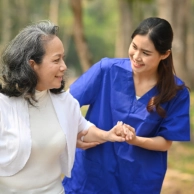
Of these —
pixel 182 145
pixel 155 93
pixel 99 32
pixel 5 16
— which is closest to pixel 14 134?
pixel 155 93

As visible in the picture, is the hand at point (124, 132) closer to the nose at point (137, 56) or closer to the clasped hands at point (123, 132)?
the clasped hands at point (123, 132)

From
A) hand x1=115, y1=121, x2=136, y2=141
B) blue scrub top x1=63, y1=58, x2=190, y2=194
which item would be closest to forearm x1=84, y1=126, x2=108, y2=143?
hand x1=115, y1=121, x2=136, y2=141

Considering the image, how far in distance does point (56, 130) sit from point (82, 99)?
61 cm

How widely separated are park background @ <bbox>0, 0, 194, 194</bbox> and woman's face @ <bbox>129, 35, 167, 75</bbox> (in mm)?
388

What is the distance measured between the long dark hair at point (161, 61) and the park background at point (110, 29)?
516 mm

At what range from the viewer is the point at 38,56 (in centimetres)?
244

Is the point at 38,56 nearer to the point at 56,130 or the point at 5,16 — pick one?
the point at 56,130

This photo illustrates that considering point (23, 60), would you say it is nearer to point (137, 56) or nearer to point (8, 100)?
point (8, 100)

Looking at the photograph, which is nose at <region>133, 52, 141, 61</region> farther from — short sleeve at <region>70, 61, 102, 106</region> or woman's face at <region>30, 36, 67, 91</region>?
woman's face at <region>30, 36, 67, 91</region>

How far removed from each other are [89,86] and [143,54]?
409mm

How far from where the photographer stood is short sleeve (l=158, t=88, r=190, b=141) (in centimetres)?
305

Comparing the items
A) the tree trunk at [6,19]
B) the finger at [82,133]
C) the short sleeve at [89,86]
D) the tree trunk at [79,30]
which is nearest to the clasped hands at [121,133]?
the finger at [82,133]

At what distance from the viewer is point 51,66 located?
8.07ft

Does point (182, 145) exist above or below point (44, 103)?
below
